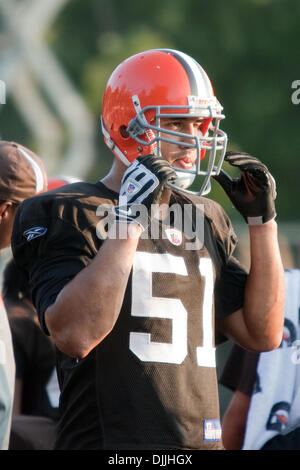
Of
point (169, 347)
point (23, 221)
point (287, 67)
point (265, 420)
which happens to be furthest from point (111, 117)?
point (287, 67)

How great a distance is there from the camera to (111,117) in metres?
3.44

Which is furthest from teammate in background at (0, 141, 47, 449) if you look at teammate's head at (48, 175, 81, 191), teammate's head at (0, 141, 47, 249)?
teammate's head at (48, 175, 81, 191)

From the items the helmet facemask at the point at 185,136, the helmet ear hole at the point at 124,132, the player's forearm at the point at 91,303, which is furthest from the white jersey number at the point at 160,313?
the helmet ear hole at the point at 124,132

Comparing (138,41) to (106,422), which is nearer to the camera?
(106,422)

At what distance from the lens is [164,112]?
3.27 metres

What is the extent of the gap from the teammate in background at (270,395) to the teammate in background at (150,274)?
560mm

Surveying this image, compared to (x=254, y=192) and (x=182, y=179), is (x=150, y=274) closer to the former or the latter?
(x=182, y=179)

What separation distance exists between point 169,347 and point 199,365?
5.4 inches

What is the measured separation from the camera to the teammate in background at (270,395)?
389 cm

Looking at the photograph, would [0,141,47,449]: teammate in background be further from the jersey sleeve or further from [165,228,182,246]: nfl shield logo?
[165,228,182,246]: nfl shield logo

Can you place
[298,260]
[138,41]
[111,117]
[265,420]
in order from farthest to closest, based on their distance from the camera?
[138,41]
[298,260]
[265,420]
[111,117]

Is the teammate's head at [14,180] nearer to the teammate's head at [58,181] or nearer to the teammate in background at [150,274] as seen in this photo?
the teammate in background at [150,274]

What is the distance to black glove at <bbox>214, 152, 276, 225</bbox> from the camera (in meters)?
3.30
